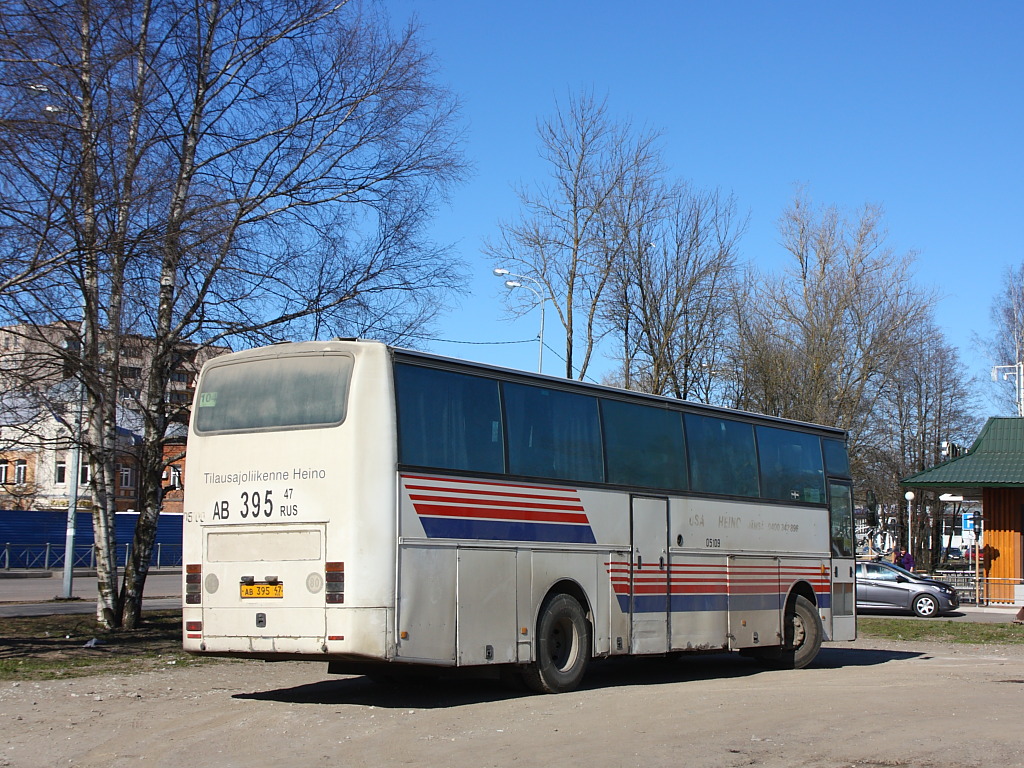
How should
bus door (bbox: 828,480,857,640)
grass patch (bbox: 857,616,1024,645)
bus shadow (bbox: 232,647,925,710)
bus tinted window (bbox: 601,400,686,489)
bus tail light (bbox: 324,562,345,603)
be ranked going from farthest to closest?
1. grass patch (bbox: 857,616,1024,645)
2. bus door (bbox: 828,480,857,640)
3. bus tinted window (bbox: 601,400,686,489)
4. bus shadow (bbox: 232,647,925,710)
5. bus tail light (bbox: 324,562,345,603)

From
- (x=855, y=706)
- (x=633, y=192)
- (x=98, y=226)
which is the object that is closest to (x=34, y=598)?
(x=633, y=192)

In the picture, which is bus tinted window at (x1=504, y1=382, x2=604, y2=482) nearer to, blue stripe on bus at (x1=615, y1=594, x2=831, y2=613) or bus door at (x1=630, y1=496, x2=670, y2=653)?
bus door at (x1=630, y1=496, x2=670, y2=653)

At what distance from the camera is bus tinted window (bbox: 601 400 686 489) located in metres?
14.4

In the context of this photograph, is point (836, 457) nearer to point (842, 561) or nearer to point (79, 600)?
point (842, 561)

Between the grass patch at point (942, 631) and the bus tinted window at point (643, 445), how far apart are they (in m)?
10.6

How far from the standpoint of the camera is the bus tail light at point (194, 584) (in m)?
12.0

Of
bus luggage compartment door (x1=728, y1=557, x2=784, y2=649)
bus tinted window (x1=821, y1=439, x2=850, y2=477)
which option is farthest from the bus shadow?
bus tinted window (x1=821, y1=439, x2=850, y2=477)

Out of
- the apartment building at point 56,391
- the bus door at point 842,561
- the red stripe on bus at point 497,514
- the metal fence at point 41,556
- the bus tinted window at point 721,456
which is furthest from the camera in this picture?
the metal fence at point 41,556

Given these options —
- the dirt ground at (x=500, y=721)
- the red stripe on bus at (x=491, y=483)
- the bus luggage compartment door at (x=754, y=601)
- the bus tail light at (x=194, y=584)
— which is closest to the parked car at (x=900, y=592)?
the bus luggage compartment door at (x=754, y=601)

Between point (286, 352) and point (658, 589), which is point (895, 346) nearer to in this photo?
point (658, 589)

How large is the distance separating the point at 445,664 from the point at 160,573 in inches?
1709

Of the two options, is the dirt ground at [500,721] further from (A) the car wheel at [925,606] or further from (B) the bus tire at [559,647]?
(A) the car wheel at [925,606]

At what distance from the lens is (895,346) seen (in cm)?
4091

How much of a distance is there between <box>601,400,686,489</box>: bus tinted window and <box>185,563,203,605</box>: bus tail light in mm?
4937
